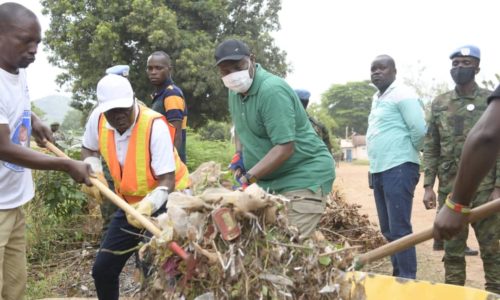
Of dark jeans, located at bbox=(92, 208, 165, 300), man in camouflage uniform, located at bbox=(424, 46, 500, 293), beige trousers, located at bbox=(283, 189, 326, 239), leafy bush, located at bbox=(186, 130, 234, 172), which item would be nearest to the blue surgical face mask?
man in camouflage uniform, located at bbox=(424, 46, 500, 293)

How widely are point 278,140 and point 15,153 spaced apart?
134 centimetres

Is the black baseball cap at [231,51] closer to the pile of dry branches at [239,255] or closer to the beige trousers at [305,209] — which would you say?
the beige trousers at [305,209]

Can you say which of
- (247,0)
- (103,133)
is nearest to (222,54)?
(103,133)

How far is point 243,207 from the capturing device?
2.16 metres

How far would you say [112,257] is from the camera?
3.22 metres

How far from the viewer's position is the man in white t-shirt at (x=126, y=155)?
2959 mm

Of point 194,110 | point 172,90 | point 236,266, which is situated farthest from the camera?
point 194,110

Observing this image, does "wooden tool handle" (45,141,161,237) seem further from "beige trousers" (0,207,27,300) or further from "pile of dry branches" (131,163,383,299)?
"beige trousers" (0,207,27,300)

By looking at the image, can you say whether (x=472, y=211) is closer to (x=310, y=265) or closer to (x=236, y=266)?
(x=310, y=265)

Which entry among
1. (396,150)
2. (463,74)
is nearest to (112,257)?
(396,150)

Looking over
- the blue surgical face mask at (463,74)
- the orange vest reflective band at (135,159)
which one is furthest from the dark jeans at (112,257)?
the blue surgical face mask at (463,74)

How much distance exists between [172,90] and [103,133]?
72.8 inches

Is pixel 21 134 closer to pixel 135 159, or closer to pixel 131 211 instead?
pixel 135 159

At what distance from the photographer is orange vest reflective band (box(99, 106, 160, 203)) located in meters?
3.07
